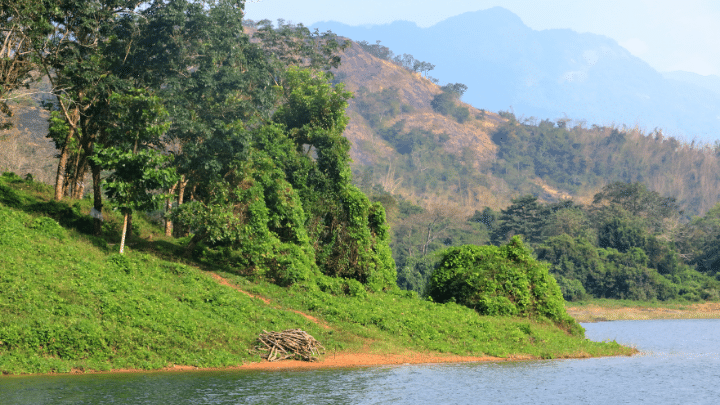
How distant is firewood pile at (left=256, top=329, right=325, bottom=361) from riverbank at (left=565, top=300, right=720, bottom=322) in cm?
4589

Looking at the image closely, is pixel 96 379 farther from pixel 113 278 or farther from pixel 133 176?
pixel 133 176

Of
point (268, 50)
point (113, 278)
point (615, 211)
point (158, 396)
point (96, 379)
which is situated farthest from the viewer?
point (615, 211)

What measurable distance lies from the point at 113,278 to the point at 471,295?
1855cm

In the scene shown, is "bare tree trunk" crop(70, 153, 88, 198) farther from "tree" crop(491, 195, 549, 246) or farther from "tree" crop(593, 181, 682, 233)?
"tree" crop(593, 181, 682, 233)

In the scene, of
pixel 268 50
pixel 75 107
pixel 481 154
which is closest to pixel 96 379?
pixel 75 107

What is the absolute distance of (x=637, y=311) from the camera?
213ft

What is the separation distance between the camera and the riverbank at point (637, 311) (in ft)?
208

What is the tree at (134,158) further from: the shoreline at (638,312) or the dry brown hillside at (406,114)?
the dry brown hillside at (406,114)

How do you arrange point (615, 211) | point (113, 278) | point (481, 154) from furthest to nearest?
point (481, 154) < point (615, 211) < point (113, 278)

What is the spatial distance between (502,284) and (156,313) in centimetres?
1917

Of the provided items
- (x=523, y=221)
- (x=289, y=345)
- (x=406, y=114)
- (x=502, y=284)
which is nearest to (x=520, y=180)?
(x=406, y=114)

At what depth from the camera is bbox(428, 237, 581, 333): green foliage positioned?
3359 cm

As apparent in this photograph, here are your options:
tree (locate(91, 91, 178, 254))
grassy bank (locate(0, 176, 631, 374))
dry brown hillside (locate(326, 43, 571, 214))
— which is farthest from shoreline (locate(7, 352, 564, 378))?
dry brown hillside (locate(326, 43, 571, 214))

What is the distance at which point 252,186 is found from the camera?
3092cm
